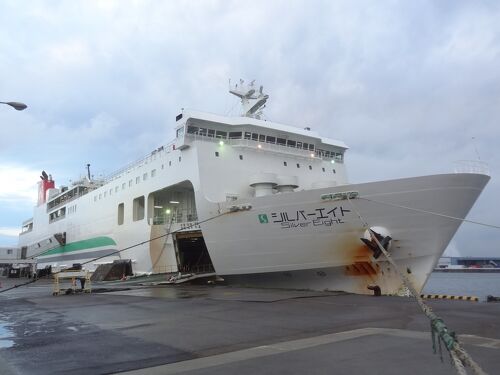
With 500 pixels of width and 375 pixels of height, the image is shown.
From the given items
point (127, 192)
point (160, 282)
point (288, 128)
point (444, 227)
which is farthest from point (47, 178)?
point (444, 227)

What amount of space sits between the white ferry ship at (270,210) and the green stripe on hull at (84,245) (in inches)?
7.8

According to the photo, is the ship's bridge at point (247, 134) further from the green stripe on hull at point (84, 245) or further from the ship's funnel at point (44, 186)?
the ship's funnel at point (44, 186)

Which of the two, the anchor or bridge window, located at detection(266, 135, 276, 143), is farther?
bridge window, located at detection(266, 135, 276, 143)

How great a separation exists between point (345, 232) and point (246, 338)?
7539 millimetres

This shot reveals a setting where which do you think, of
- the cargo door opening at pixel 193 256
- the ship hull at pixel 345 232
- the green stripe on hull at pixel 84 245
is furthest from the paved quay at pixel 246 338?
the green stripe on hull at pixel 84 245

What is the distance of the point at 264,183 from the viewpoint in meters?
16.0

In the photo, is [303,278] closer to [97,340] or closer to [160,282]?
[160,282]

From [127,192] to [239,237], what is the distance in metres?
11.1

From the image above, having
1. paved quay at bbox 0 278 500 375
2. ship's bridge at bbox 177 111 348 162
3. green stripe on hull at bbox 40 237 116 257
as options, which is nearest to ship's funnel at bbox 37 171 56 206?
green stripe on hull at bbox 40 237 116 257

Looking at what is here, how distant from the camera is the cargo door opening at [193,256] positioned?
21.3 metres

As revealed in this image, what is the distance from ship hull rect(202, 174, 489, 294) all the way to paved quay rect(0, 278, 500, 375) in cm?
253

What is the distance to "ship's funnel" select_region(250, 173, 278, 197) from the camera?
15922 millimetres

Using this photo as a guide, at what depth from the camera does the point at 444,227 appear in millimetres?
12586

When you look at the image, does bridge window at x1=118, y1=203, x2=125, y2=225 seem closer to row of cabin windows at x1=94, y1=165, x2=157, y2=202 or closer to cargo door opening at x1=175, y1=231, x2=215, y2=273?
row of cabin windows at x1=94, y1=165, x2=157, y2=202
